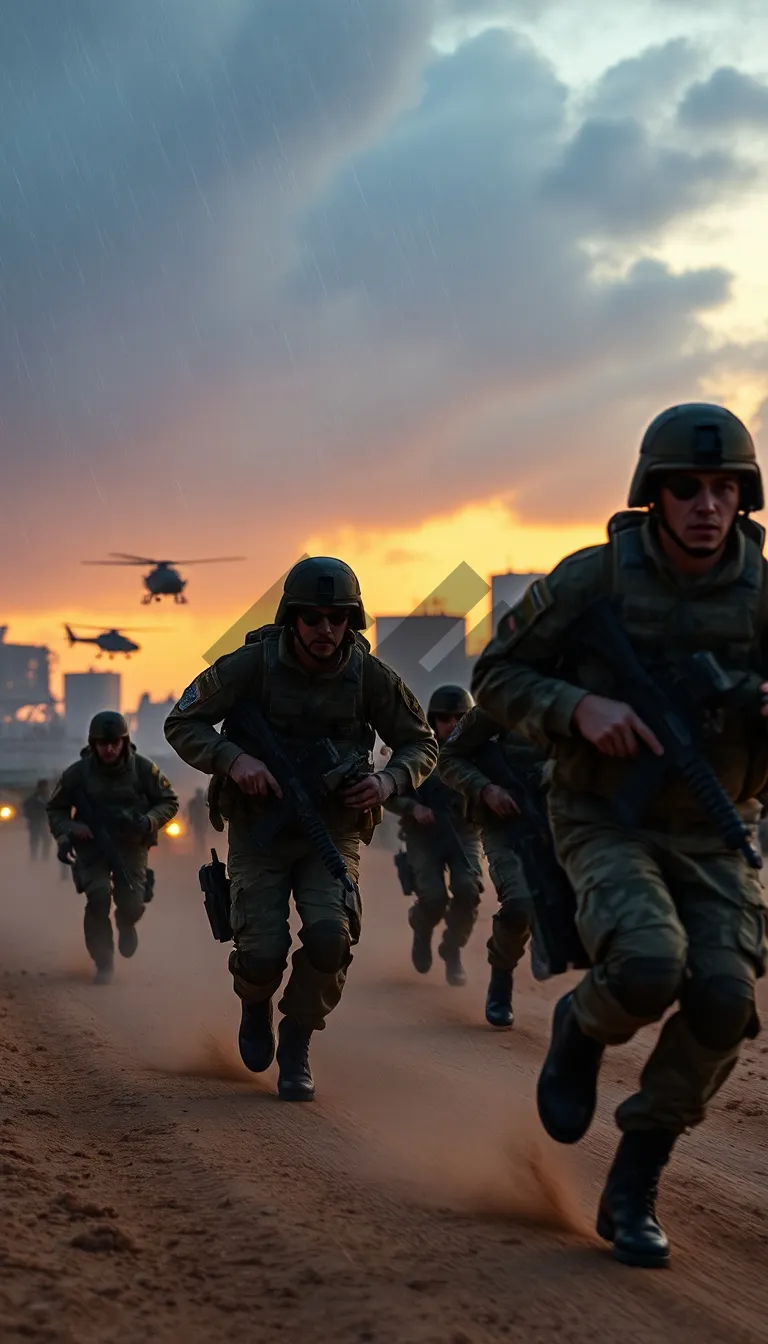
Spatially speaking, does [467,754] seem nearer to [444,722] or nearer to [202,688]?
[444,722]

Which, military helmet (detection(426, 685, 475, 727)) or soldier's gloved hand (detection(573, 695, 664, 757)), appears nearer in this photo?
soldier's gloved hand (detection(573, 695, 664, 757))

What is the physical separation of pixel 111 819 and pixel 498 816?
4490mm

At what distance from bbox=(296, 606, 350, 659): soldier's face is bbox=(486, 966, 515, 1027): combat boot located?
3481mm

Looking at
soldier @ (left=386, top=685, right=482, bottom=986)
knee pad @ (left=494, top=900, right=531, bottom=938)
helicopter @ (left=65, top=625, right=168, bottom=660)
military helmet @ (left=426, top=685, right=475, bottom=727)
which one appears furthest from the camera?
helicopter @ (left=65, top=625, right=168, bottom=660)

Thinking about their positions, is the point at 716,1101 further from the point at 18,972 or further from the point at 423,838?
the point at 18,972

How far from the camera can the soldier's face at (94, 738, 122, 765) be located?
13.1 metres

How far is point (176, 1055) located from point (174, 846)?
106 feet

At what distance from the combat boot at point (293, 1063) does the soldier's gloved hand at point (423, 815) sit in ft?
16.1

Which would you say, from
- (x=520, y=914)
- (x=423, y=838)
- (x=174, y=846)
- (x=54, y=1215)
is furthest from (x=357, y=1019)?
(x=174, y=846)

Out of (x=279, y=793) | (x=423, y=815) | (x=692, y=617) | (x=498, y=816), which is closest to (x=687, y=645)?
(x=692, y=617)

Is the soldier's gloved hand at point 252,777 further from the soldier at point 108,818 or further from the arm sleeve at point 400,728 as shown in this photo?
the soldier at point 108,818

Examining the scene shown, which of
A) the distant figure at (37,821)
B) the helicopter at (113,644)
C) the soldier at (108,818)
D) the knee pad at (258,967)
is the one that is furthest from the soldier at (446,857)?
the helicopter at (113,644)

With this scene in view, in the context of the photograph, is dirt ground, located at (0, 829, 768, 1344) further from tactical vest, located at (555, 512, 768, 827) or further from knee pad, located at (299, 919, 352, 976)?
tactical vest, located at (555, 512, 768, 827)

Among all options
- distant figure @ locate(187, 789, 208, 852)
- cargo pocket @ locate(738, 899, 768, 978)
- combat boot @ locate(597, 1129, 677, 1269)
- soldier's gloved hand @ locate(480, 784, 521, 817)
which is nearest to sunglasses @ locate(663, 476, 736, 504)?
cargo pocket @ locate(738, 899, 768, 978)
